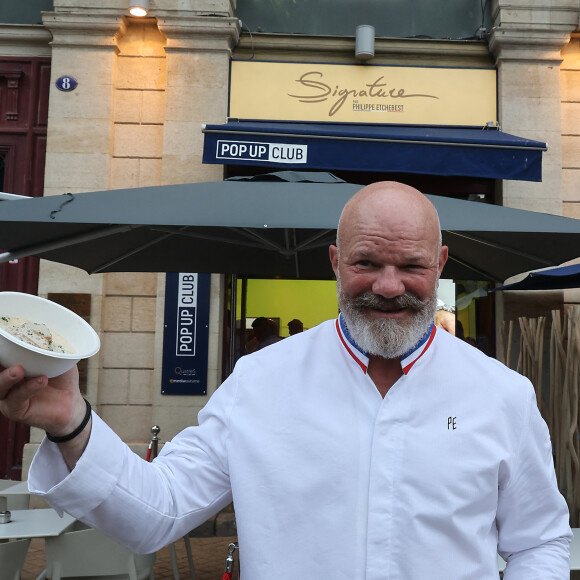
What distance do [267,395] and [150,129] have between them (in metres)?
7.15

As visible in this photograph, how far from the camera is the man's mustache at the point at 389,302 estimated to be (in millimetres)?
1745

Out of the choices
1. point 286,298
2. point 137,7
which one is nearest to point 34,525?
point 286,298

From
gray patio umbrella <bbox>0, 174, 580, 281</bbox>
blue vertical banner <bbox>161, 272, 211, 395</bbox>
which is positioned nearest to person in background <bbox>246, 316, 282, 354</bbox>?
blue vertical banner <bbox>161, 272, 211, 395</bbox>

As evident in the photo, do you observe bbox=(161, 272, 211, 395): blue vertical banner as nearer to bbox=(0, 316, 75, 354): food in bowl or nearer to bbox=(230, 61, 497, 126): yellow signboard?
bbox=(230, 61, 497, 126): yellow signboard

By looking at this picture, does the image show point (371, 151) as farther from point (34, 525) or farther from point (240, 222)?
point (34, 525)

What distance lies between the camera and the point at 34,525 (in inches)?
180

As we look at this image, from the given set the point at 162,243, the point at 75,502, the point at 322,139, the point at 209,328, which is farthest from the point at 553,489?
the point at 209,328

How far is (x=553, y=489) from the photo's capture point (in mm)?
1720

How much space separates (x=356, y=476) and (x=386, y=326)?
37 centimetres

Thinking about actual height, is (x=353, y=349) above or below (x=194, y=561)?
above

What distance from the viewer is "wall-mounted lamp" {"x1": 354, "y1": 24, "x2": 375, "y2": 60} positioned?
8492 millimetres

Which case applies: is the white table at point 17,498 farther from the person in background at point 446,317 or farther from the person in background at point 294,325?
the person in background at point 446,317

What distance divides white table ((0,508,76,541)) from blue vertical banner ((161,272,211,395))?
2942mm

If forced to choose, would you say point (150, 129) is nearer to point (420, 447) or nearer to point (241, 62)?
point (241, 62)
